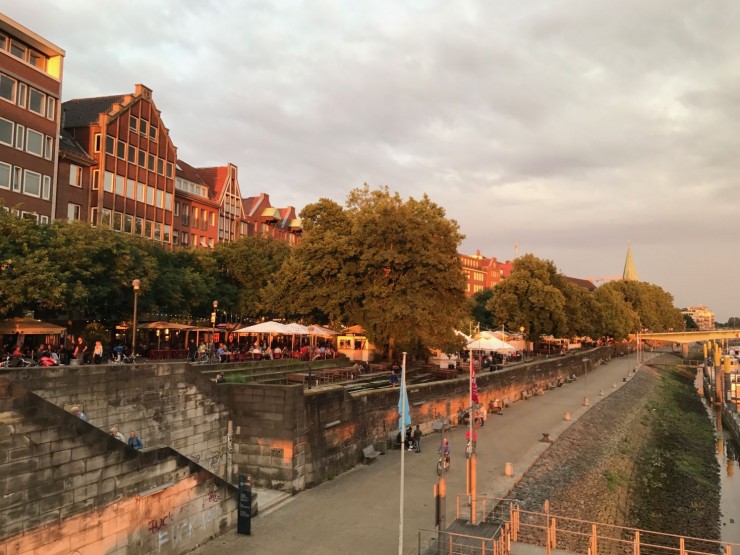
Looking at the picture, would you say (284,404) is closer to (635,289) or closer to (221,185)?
(221,185)

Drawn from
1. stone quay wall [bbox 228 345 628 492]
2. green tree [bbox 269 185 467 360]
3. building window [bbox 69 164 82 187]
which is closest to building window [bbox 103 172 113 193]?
building window [bbox 69 164 82 187]

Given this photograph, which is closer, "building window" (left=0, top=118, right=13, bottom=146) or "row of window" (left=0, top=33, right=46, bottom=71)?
"building window" (left=0, top=118, right=13, bottom=146)

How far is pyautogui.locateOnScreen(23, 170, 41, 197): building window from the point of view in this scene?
135 feet

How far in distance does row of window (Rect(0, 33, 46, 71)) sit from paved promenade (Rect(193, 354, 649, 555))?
37.3 metres

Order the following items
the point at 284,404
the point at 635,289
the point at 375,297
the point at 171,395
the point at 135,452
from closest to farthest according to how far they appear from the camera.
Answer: the point at 135,452 < the point at 171,395 < the point at 284,404 < the point at 375,297 < the point at 635,289

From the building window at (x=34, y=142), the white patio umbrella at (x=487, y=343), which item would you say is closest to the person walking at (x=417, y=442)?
the white patio umbrella at (x=487, y=343)

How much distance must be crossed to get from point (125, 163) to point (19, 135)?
14.3m

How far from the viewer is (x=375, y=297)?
4050cm

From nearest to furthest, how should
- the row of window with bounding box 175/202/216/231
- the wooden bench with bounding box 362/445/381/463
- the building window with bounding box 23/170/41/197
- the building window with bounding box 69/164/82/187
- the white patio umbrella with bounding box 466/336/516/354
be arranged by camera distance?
the wooden bench with bounding box 362/445/381/463, the building window with bounding box 23/170/41/197, the white patio umbrella with bounding box 466/336/516/354, the building window with bounding box 69/164/82/187, the row of window with bounding box 175/202/216/231

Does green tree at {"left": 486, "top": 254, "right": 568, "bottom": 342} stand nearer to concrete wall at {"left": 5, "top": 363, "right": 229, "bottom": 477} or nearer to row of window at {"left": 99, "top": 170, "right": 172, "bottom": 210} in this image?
row of window at {"left": 99, "top": 170, "right": 172, "bottom": 210}

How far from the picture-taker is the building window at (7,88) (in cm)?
3906

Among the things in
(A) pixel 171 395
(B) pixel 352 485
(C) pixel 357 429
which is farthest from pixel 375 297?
(A) pixel 171 395

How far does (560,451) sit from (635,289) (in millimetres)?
119988

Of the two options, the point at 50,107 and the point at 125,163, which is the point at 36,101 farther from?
the point at 125,163
